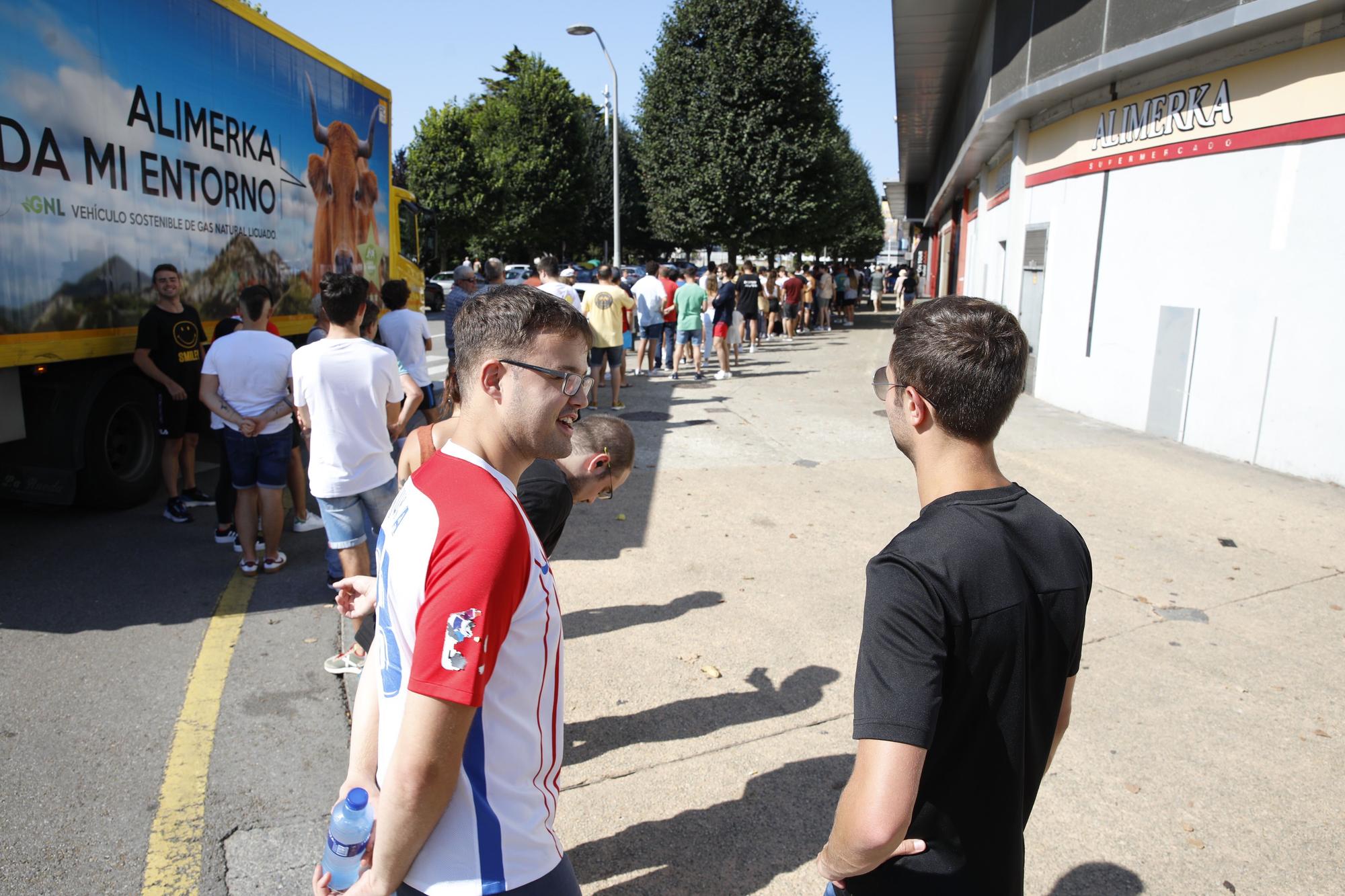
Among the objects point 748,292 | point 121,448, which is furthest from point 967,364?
point 748,292

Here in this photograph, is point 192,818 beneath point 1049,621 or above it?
beneath

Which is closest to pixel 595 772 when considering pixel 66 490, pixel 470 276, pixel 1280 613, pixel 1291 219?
pixel 1280 613

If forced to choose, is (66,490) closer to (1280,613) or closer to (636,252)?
(1280,613)

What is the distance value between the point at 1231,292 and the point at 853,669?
686 cm

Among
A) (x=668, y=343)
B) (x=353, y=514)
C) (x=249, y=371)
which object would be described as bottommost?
(x=353, y=514)

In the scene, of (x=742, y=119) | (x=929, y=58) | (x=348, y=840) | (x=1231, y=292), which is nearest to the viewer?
(x=348, y=840)

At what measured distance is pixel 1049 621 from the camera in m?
1.60

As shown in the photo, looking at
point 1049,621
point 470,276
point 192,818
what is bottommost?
point 192,818

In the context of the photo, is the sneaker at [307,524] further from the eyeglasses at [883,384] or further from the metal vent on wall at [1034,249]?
the metal vent on wall at [1034,249]

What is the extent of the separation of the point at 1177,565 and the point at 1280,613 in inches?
31.8

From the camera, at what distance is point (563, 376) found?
→ 1731mm

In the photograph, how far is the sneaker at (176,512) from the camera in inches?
270

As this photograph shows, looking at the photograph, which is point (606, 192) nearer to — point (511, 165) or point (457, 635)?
point (511, 165)

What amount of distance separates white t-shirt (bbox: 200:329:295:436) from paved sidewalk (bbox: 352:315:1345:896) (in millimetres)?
2135
